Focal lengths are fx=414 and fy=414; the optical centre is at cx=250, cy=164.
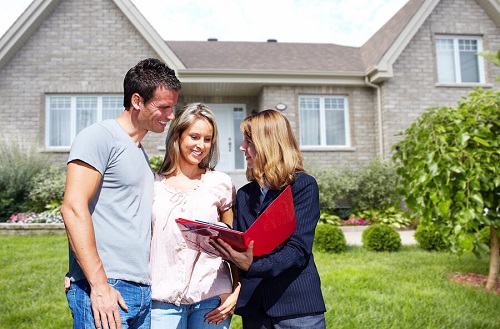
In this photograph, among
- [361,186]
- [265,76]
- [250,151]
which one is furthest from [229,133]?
[250,151]

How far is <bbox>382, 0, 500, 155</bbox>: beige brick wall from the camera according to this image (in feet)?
43.6

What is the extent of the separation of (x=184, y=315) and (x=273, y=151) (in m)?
0.98

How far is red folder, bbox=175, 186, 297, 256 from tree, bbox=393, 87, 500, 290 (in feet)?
11.2

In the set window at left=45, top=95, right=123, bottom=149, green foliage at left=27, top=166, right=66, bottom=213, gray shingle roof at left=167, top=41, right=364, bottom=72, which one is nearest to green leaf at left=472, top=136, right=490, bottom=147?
gray shingle roof at left=167, top=41, right=364, bottom=72

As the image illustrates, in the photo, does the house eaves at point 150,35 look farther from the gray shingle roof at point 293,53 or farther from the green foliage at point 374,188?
the green foliage at point 374,188

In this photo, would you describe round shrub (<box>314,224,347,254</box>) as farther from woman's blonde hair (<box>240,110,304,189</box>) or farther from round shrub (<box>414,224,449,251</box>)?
woman's blonde hair (<box>240,110,304,189</box>)

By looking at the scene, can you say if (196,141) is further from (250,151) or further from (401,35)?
(401,35)

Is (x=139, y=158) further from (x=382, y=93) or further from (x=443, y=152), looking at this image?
(x=382, y=93)

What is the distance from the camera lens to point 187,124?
238cm

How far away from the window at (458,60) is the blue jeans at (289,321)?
1363cm

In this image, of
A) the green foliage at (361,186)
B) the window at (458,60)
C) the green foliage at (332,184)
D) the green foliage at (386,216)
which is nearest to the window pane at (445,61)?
the window at (458,60)

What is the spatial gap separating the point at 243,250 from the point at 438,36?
47.1 ft

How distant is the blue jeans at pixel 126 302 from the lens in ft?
5.89

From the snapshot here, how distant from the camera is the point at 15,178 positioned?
11312 mm
